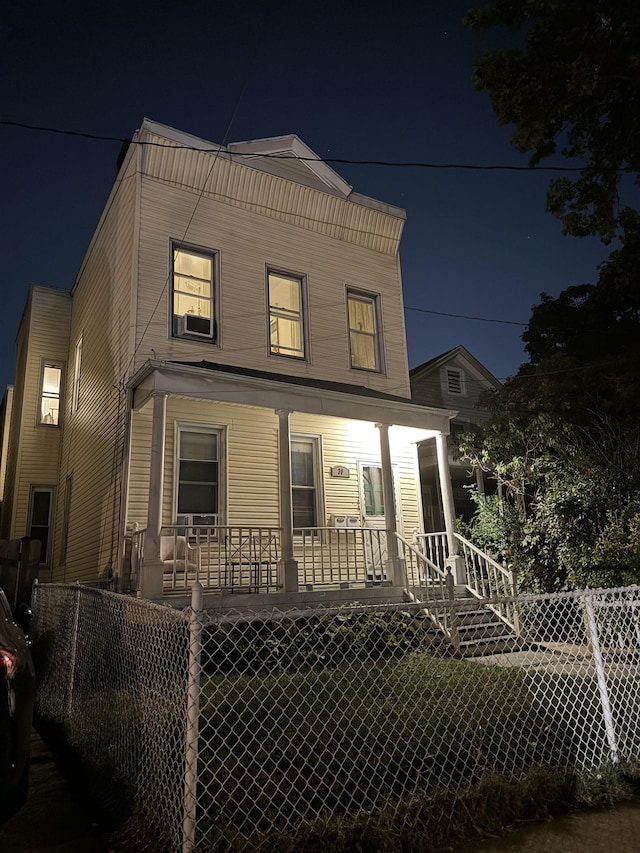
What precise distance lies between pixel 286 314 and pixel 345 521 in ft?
15.5

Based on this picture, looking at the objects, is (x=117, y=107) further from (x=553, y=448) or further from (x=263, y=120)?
(x=553, y=448)

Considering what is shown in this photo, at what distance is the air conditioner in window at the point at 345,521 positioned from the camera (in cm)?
1179

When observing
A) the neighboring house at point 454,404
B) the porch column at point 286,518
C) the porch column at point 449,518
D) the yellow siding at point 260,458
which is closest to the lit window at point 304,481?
the yellow siding at point 260,458

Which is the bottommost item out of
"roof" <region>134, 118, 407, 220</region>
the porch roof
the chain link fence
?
the chain link fence

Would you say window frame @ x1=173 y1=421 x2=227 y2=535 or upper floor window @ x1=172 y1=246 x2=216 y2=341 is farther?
upper floor window @ x1=172 y1=246 x2=216 y2=341

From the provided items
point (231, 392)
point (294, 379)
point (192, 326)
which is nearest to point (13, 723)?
point (231, 392)

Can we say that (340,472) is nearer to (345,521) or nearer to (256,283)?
(345,521)

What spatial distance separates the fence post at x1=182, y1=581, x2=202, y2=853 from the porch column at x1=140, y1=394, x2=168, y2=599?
5457mm

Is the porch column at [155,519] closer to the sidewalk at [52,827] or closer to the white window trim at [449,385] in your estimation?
the sidewalk at [52,827]

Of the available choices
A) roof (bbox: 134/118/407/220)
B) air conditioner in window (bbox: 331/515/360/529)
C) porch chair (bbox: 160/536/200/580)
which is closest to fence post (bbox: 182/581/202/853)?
porch chair (bbox: 160/536/200/580)

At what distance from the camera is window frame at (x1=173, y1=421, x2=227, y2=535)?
33.8 ft

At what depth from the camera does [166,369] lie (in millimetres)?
9055

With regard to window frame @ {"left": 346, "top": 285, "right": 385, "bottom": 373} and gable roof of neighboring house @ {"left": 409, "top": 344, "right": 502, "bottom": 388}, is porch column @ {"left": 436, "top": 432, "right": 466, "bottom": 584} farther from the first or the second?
gable roof of neighboring house @ {"left": 409, "top": 344, "right": 502, "bottom": 388}

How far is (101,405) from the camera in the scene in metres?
11.9
